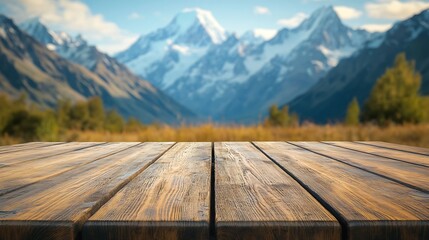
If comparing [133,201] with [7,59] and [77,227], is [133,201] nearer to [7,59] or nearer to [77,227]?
[77,227]

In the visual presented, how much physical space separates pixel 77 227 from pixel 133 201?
17cm

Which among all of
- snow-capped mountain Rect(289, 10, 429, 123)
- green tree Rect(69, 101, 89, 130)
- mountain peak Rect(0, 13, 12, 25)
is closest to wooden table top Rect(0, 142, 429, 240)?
green tree Rect(69, 101, 89, 130)

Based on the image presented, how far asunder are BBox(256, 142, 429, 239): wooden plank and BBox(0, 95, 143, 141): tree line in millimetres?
17264

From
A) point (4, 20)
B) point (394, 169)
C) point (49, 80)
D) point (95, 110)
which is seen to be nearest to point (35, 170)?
point (394, 169)

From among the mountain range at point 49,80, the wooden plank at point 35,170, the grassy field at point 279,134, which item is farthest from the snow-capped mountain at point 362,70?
the wooden plank at point 35,170

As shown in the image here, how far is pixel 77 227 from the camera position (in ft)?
2.25

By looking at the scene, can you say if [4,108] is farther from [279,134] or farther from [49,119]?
[279,134]

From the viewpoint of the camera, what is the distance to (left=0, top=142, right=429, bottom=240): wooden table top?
678mm

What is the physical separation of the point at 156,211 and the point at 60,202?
0.73 feet

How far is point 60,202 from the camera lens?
0.83 meters

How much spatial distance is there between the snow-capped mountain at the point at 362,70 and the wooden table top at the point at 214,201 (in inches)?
5029

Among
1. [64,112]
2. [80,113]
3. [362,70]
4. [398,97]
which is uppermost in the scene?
[362,70]

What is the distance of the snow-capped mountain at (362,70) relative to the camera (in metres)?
131

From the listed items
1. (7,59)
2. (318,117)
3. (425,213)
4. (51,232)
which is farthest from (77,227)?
(7,59)
